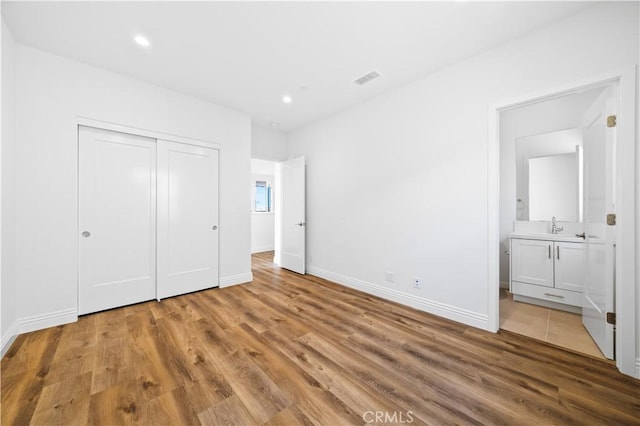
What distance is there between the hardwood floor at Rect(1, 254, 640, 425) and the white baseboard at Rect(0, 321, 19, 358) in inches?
2.4

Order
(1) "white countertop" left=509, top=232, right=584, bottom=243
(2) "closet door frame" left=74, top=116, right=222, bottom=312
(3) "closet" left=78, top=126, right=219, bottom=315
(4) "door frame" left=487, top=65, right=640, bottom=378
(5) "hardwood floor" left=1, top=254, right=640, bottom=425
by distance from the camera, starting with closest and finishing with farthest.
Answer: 1. (5) "hardwood floor" left=1, top=254, right=640, bottom=425
2. (4) "door frame" left=487, top=65, right=640, bottom=378
3. (2) "closet door frame" left=74, top=116, right=222, bottom=312
4. (3) "closet" left=78, top=126, right=219, bottom=315
5. (1) "white countertop" left=509, top=232, right=584, bottom=243

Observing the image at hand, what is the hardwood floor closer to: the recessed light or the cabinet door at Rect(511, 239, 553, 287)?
the cabinet door at Rect(511, 239, 553, 287)

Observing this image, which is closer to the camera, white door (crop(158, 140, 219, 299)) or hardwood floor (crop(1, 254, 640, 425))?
hardwood floor (crop(1, 254, 640, 425))

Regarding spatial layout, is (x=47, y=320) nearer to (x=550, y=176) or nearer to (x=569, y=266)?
(x=569, y=266)

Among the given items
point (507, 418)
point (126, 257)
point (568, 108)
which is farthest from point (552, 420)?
point (126, 257)

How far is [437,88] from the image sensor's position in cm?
275

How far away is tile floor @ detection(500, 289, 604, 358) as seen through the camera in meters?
2.13

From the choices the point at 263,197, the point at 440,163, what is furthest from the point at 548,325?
the point at 263,197

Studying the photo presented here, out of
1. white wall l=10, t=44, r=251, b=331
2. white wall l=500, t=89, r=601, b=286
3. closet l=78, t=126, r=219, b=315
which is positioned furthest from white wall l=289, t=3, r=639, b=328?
white wall l=10, t=44, r=251, b=331

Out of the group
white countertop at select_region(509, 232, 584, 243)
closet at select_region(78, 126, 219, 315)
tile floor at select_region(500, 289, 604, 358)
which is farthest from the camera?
white countertop at select_region(509, 232, 584, 243)

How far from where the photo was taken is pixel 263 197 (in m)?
7.46

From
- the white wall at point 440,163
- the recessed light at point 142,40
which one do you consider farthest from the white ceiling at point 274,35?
the white wall at point 440,163

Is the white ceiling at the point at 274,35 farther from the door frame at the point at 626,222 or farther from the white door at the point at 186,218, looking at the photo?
the white door at the point at 186,218

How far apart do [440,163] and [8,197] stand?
4.24m
